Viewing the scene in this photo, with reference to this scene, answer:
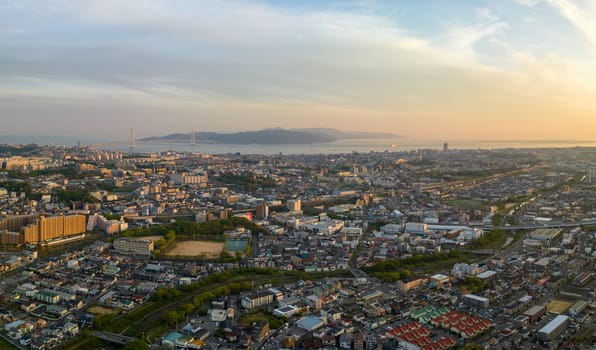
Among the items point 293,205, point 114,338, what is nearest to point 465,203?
point 293,205

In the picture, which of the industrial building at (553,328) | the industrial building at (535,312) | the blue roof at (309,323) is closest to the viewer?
the industrial building at (553,328)

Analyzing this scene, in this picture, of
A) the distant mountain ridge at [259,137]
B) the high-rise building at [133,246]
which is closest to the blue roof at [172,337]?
the high-rise building at [133,246]

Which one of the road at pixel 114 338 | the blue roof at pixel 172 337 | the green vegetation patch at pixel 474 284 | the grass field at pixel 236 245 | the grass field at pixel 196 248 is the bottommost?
the road at pixel 114 338

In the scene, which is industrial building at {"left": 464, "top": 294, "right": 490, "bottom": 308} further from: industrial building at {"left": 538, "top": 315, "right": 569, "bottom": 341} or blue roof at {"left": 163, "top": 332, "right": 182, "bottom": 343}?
blue roof at {"left": 163, "top": 332, "right": 182, "bottom": 343}

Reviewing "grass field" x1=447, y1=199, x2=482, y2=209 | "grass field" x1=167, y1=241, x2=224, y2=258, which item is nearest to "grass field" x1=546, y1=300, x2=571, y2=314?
"grass field" x1=167, y1=241, x2=224, y2=258

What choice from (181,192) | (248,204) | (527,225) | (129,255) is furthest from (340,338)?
(181,192)

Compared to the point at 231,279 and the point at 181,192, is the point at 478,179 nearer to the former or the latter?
the point at 181,192

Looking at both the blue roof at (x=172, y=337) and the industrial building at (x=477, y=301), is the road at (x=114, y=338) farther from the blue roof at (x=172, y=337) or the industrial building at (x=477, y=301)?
the industrial building at (x=477, y=301)

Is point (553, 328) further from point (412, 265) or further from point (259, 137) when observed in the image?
point (259, 137)
